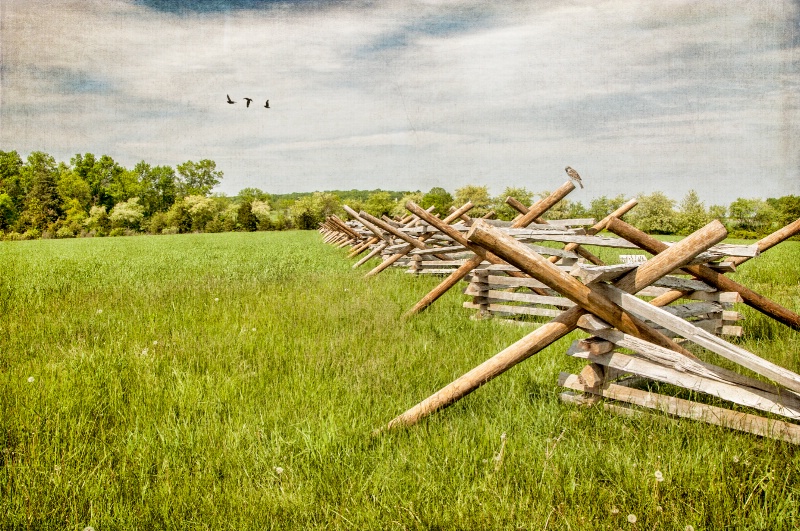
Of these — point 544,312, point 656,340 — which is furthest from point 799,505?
point 544,312

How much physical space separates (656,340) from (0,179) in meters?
57.9

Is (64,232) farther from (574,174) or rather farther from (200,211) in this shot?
(574,174)

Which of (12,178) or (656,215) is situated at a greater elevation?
(12,178)

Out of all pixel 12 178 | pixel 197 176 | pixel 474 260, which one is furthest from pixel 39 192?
pixel 474 260

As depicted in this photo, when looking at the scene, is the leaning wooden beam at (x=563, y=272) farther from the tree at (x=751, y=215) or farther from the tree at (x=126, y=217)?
the tree at (x=126, y=217)

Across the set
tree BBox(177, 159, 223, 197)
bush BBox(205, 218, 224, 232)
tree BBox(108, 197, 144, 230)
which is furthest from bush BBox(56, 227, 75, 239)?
tree BBox(177, 159, 223, 197)

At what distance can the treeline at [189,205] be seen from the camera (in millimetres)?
34625

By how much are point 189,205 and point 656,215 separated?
55981 mm

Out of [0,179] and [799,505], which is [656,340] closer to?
[799,505]

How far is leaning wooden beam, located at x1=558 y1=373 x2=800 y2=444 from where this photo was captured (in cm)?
266

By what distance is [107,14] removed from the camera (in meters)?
8.55

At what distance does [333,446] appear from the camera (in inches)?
111

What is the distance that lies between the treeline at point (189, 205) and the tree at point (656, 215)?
62mm

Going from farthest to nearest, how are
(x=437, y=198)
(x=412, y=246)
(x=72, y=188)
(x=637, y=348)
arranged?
(x=72, y=188) < (x=437, y=198) < (x=412, y=246) < (x=637, y=348)
